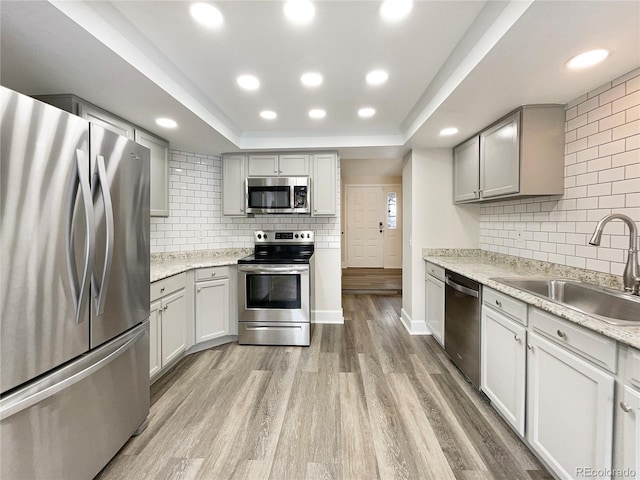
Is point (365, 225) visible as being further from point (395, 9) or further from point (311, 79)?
point (395, 9)

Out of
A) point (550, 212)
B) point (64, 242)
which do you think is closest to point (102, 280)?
point (64, 242)

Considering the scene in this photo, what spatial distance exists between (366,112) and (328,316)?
8.35 feet

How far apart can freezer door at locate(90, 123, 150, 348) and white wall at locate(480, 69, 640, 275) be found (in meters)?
2.87

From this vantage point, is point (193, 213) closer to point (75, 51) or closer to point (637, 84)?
point (75, 51)

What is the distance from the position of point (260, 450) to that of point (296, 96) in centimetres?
256

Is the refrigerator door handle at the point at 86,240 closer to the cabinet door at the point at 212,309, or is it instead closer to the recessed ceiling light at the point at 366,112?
the cabinet door at the point at 212,309

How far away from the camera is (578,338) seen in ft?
3.84

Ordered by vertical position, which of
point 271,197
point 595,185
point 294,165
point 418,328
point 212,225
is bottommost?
point 418,328

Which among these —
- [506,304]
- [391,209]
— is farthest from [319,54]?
[391,209]

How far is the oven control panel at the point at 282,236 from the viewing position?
140 inches

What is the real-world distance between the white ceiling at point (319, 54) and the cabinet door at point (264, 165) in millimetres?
903

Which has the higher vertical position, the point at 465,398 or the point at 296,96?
the point at 296,96

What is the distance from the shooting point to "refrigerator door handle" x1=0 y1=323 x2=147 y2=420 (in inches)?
38.1

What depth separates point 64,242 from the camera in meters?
1.11
